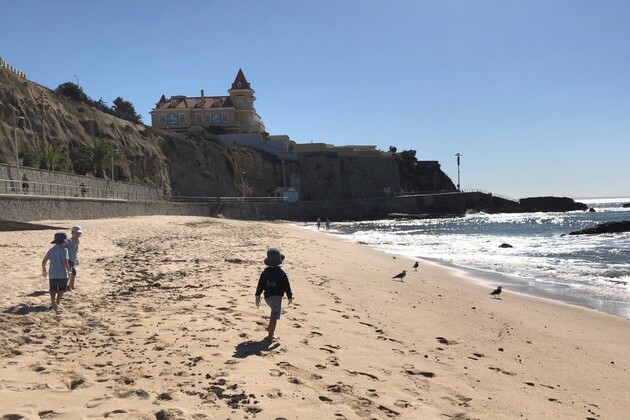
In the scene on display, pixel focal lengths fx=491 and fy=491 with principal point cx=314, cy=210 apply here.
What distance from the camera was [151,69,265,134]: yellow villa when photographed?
9469cm

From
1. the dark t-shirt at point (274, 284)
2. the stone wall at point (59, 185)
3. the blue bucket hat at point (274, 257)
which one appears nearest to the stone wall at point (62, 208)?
the stone wall at point (59, 185)

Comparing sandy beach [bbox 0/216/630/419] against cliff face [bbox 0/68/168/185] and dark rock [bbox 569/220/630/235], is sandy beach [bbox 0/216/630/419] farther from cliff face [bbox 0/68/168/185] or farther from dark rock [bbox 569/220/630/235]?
cliff face [bbox 0/68/168/185]

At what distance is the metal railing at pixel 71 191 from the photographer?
26344 millimetres

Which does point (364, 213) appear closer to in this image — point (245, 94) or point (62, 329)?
point (245, 94)

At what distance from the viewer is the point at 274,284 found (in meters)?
7.03

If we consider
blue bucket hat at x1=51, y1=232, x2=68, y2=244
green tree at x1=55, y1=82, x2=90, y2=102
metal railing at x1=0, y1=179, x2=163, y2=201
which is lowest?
blue bucket hat at x1=51, y1=232, x2=68, y2=244

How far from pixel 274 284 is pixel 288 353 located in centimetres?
118

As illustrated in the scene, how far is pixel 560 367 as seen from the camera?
6.98 meters

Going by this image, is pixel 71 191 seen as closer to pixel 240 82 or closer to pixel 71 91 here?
pixel 71 91

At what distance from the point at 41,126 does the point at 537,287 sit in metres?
49.7

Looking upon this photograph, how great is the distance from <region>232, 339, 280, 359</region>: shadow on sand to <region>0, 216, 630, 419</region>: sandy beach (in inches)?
0.9

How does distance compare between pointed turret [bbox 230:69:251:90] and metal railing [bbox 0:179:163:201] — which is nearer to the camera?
metal railing [bbox 0:179:163:201]

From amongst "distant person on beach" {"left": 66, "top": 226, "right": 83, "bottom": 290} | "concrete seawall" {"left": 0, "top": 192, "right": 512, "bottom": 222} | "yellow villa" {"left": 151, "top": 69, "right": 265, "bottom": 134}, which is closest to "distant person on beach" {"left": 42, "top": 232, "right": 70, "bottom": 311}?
"distant person on beach" {"left": 66, "top": 226, "right": 83, "bottom": 290}

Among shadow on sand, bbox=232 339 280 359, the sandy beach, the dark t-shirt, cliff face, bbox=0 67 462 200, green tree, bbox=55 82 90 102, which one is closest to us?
the sandy beach
